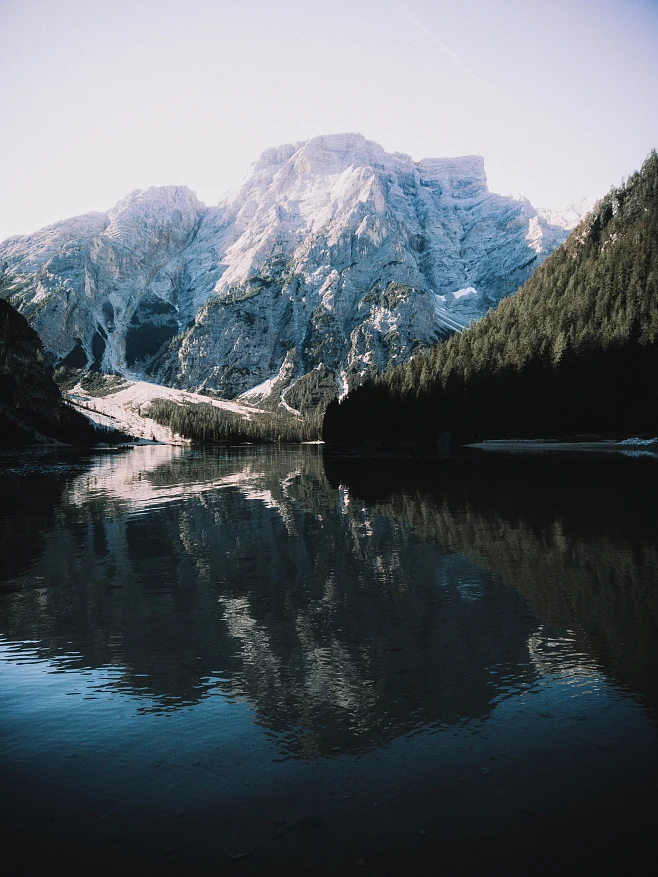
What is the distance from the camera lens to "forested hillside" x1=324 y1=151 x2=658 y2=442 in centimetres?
11288

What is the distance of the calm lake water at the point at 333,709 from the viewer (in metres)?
6.18

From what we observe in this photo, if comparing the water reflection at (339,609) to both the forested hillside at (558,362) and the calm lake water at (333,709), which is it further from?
the forested hillside at (558,362)

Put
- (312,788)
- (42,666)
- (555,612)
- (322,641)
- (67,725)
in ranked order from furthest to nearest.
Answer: (555,612), (322,641), (42,666), (67,725), (312,788)

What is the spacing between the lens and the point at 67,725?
8.99 m

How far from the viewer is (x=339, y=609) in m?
15.0

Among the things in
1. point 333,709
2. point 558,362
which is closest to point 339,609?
point 333,709

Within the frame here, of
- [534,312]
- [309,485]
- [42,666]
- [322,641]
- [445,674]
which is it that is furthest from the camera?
[534,312]

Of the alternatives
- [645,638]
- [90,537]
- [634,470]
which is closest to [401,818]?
[645,638]

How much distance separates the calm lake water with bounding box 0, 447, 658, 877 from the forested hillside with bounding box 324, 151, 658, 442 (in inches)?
4001

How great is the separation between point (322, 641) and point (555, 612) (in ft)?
20.8

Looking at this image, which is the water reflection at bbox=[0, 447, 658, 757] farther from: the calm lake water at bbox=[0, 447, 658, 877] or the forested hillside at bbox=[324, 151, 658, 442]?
the forested hillside at bbox=[324, 151, 658, 442]

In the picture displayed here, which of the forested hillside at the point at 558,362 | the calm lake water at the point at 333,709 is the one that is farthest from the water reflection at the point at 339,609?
the forested hillside at the point at 558,362

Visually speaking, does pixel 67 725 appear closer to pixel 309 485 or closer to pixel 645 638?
pixel 645 638

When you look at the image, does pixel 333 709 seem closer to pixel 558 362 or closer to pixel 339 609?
pixel 339 609
